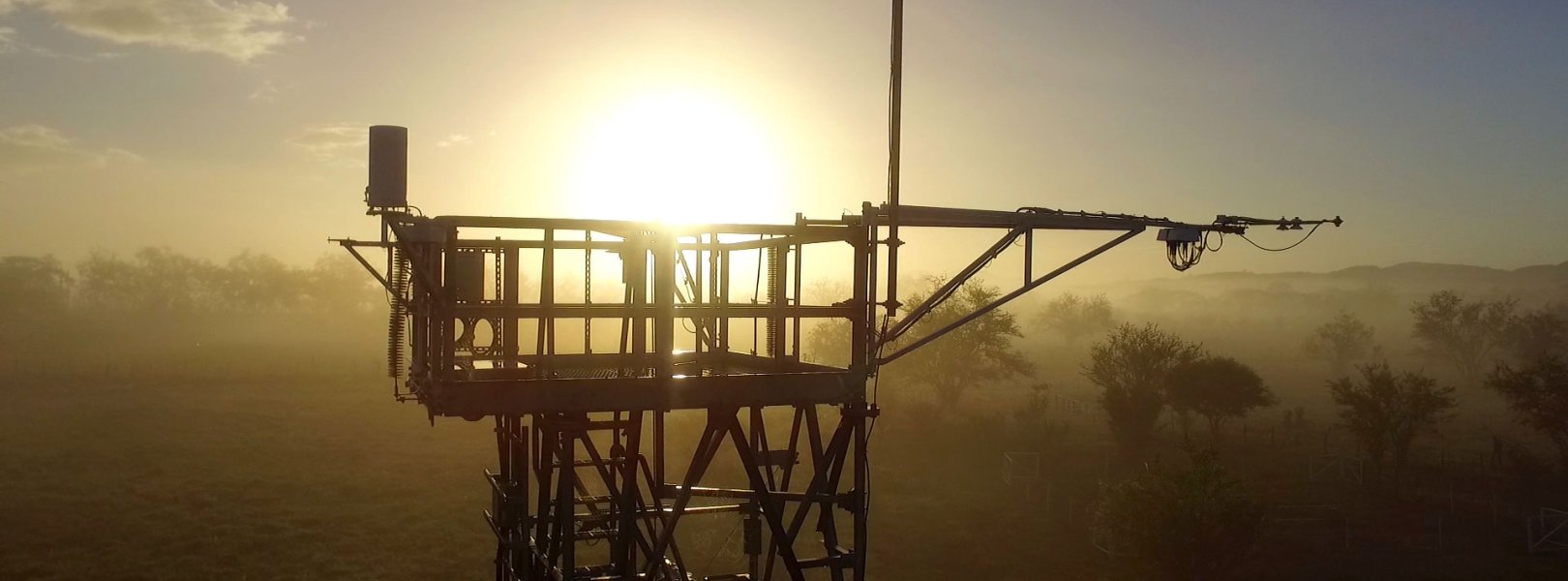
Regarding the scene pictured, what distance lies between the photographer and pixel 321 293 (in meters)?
175

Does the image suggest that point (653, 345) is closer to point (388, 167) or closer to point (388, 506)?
point (388, 167)

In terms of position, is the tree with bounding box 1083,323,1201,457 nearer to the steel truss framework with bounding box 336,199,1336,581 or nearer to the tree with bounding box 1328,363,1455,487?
the tree with bounding box 1328,363,1455,487

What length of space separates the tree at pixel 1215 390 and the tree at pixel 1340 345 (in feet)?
181

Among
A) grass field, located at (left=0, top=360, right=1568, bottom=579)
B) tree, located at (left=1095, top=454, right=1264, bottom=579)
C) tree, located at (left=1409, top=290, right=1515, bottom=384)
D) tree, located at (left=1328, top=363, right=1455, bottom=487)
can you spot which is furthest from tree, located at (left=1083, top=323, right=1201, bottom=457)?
tree, located at (left=1409, top=290, right=1515, bottom=384)

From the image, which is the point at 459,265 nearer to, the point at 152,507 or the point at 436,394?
the point at 436,394

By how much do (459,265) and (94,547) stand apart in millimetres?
27698

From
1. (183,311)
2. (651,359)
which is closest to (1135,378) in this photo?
(651,359)

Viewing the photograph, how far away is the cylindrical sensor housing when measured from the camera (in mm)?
10938

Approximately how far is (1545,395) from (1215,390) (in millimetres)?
13437

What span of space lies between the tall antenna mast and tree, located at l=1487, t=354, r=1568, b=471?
4275cm

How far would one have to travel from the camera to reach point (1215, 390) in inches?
1937

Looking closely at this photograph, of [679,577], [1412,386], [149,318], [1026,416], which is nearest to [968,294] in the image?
[1026,416]

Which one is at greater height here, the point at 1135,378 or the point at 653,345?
the point at 653,345

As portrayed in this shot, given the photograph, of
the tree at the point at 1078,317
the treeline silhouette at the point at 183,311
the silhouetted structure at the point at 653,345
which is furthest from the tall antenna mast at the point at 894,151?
the tree at the point at 1078,317
